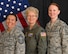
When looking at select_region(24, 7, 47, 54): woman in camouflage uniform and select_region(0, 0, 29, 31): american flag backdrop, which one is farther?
select_region(0, 0, 29, 31): american flag backdrop

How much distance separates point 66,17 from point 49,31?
0.70 m

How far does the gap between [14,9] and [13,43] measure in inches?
28.8

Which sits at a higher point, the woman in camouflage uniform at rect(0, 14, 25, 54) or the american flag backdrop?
the american flag backdrop

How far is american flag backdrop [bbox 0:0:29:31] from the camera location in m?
3.33

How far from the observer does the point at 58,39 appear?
2734 mm

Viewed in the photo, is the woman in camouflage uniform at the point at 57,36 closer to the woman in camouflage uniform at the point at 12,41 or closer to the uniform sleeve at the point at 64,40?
the uniform sleeve at the point at 64,40

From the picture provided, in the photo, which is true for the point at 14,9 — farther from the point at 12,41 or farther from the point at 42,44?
the point at 42,44

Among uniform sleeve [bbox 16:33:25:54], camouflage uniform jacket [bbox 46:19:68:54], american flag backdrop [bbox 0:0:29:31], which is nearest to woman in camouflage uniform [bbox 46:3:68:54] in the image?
camouflage uniform jacket [bbox 46:19:68:54]

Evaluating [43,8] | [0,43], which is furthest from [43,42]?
[43,8]

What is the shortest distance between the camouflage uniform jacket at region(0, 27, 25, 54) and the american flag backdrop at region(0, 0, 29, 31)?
55 centimetres

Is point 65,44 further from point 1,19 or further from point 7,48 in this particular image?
point 1,19

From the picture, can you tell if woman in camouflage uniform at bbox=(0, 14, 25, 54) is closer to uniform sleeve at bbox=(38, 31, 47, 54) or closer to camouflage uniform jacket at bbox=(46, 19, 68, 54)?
uniform sleeve at bbox=(38, 31, 47, 54)

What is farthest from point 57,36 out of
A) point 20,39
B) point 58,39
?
point 20,39

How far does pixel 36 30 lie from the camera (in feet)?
9.20
